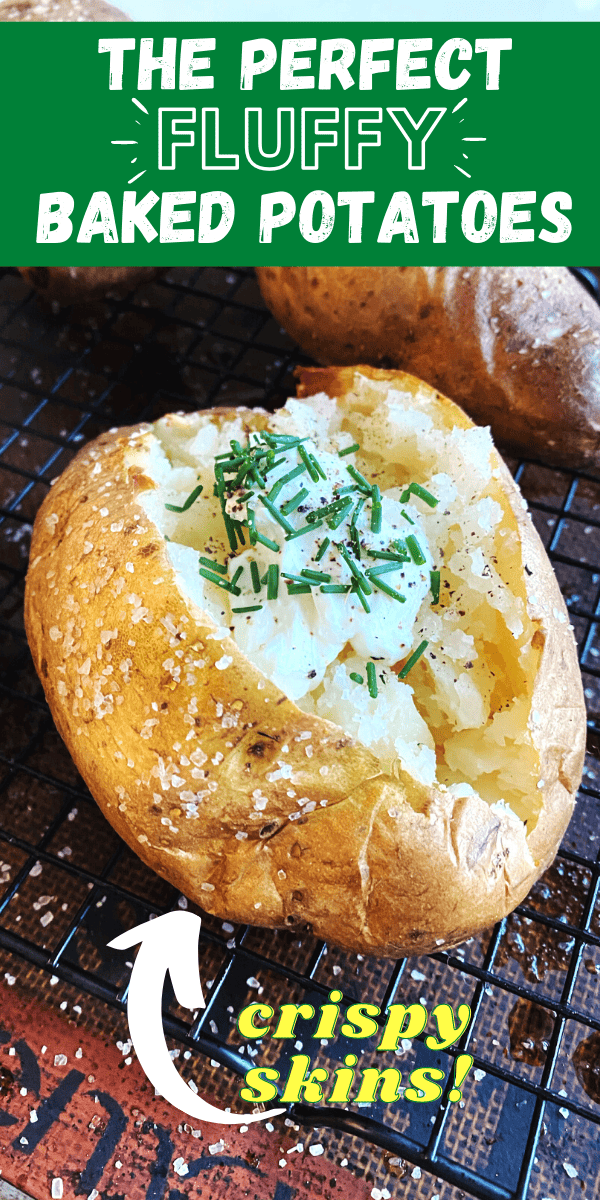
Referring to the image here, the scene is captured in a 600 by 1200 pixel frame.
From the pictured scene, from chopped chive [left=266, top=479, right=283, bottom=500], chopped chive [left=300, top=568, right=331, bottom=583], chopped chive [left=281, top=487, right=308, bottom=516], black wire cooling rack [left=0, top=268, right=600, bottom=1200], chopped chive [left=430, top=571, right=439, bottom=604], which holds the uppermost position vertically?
chopped chive [left=266, top=479, right=283, bottom=500]

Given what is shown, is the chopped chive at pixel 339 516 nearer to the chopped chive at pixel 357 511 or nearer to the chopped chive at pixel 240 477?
the chopped chive at pixel 357 511

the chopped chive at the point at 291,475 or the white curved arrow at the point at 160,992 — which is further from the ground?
the chopped chive at the point at 291,475

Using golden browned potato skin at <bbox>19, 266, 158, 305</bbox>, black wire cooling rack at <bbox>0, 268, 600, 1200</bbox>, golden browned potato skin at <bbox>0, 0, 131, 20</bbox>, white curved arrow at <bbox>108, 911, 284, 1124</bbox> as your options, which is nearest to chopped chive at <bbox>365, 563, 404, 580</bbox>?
black wire cooling rack at <bbox>0, 268, 600, 1200</bbox>

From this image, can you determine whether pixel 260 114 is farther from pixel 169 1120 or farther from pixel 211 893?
pixel 169 1120

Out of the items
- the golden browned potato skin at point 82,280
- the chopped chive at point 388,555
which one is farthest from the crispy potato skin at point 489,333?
the chopped chive at point 388,555

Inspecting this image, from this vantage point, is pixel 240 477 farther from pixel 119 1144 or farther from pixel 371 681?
pixel 119 1144

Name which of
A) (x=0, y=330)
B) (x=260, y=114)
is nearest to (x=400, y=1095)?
(x=260, y=114)

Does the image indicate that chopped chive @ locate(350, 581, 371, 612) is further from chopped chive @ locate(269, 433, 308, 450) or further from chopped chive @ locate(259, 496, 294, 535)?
chopped chive @ locate(269, 433, 308, 450)
